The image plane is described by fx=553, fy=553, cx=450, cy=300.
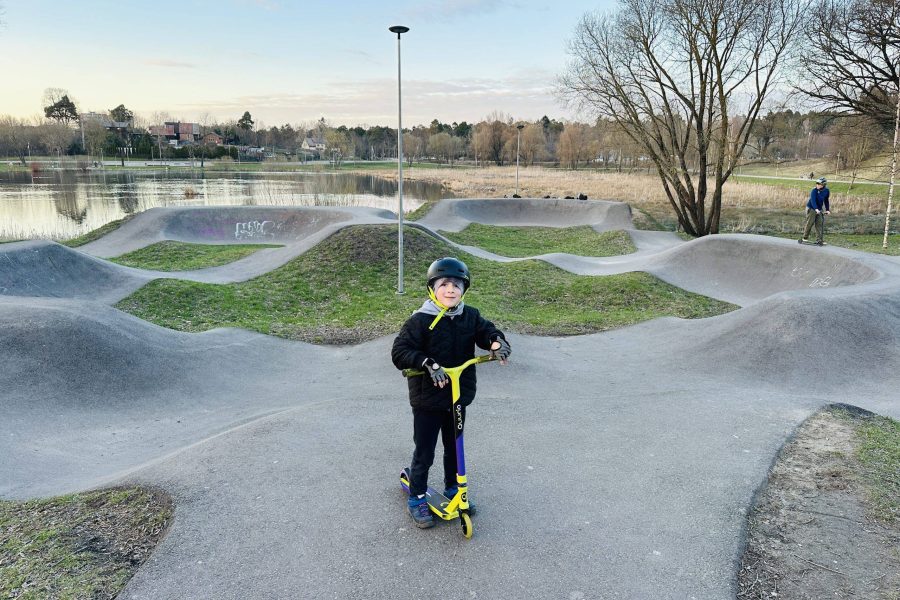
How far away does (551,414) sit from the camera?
22.7 feet

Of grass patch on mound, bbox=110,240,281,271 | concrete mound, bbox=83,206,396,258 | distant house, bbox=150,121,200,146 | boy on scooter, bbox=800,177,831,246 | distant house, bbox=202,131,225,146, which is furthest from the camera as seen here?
distant house, bbox=150,121,200,146

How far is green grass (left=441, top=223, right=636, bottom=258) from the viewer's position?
89.1 ft

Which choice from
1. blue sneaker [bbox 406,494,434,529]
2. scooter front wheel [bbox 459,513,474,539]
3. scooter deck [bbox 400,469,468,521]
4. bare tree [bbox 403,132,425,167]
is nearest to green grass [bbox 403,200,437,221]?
scooter deck [bbox 400,469,468,521]

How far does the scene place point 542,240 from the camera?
31.0 metres

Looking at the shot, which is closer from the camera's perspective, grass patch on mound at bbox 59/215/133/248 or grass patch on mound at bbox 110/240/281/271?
grass patch on mound at bbox 110/240/281/271

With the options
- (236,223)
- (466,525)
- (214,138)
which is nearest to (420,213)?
(236,223)

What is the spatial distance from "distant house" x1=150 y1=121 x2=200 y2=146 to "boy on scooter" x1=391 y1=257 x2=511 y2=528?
193 m

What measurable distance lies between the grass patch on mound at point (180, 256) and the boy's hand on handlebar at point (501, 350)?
18816 mm

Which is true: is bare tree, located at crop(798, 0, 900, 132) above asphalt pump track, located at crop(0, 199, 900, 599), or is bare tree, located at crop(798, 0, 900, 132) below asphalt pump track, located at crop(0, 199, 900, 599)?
above

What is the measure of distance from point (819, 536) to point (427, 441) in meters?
3.16

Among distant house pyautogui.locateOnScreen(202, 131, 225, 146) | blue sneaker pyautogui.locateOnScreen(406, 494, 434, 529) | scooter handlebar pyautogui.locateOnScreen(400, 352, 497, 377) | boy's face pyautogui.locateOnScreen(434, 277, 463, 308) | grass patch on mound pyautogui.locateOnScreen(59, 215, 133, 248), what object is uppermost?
distant house pyautogui.locateOnScreen(202, 131, 225, 146)

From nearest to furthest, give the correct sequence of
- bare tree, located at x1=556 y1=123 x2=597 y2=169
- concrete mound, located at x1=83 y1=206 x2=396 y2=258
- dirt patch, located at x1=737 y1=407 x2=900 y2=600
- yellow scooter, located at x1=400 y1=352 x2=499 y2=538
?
dirt patch, located at x1=737 y1=407 x2=900 y2=600
yellow scooter, located at x1=400 y1=352 x2=499 y2=538
concrete mound, located at x1=83 y1=206 x2=396 y2=258
bare tree, located at x1=556 y1=123 x2=597 y2=169

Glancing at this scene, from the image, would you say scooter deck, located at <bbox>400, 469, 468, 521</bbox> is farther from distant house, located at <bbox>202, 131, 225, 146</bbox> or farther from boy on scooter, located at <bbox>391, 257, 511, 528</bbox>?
distant house, located at <bbox>202, 131, 225, 146</bbox>

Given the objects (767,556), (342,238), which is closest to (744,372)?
(767,556)
